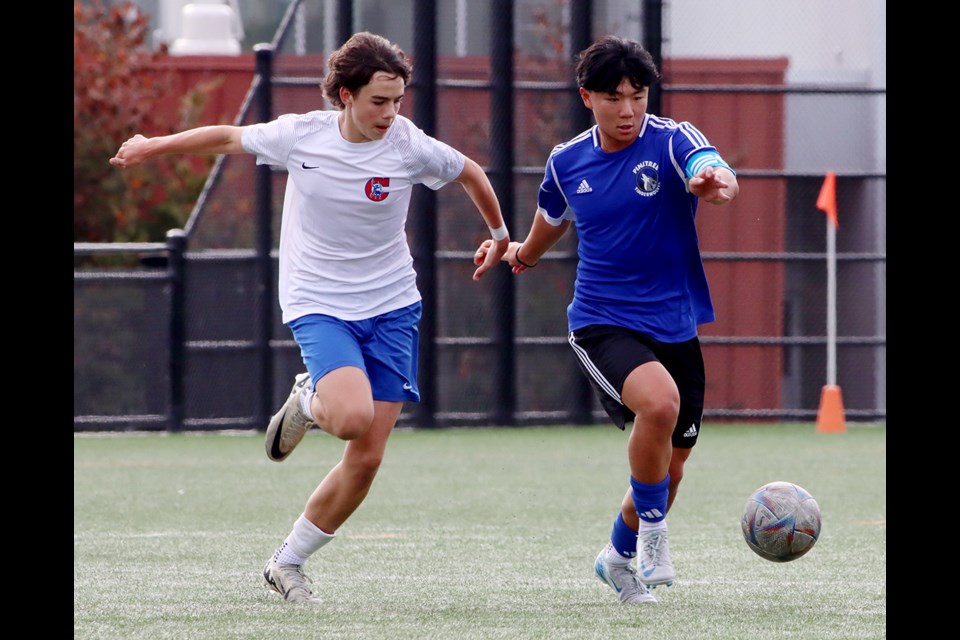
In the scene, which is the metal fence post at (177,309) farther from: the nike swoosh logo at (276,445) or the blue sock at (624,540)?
the blue sock at (624,540)

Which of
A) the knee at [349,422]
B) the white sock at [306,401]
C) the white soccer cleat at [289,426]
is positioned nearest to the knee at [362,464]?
the knee at [349,422]

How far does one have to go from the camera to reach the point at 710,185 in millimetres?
5516

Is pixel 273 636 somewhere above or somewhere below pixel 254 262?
below

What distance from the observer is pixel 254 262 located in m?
13.9

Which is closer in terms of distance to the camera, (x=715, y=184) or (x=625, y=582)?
(x=715, y=184)

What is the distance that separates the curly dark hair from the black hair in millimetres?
657

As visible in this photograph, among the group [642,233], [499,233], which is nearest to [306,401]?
[499,233]

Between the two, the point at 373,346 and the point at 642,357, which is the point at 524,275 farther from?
the point at 642,357

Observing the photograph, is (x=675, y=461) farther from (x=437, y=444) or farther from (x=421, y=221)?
(x=421, y=221)

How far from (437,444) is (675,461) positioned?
22.5ft

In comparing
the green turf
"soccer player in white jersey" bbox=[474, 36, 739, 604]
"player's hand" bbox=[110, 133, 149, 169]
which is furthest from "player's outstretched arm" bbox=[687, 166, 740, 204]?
"player's hand" bbox=[110, 133, 149, 169]

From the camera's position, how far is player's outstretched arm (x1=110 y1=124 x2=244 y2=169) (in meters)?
5.76

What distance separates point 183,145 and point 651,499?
2108 mm
